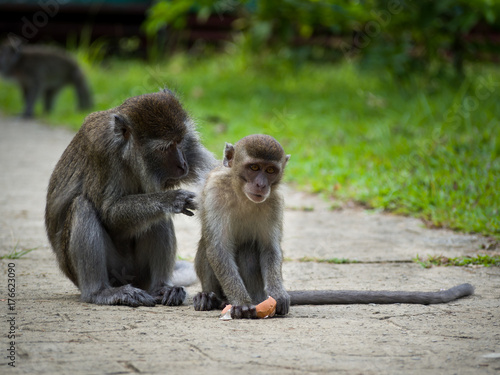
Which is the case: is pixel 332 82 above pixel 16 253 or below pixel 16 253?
above

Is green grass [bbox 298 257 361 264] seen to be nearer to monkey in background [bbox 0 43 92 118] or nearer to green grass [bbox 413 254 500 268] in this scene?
green grass [bbox 413 254 500 268]

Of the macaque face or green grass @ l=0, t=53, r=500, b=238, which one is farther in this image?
green grass @ l=0, t=53, r=500, b=238

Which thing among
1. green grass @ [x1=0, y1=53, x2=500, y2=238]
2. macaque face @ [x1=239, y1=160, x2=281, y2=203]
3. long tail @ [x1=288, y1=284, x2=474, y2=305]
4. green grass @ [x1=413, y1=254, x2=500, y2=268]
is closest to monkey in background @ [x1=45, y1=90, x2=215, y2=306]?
macaque face @ [x1=239, y1=160, x2=281, y2=203]

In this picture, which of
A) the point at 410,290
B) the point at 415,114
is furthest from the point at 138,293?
the point at 415,114

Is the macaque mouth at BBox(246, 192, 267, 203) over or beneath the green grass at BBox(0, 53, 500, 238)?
beneath

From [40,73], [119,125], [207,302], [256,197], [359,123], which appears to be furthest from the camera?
[40,73]

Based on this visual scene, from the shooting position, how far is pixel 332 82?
14.5m

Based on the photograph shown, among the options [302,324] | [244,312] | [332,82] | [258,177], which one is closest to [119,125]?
[258,177]

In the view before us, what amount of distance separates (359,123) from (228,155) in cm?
626

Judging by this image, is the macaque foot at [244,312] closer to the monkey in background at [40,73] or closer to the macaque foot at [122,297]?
the macaque foot at [122,297]

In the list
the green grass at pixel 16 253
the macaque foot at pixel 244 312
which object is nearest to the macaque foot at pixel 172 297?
the macaque foot at pixel 244 312

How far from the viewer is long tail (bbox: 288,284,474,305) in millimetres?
4648

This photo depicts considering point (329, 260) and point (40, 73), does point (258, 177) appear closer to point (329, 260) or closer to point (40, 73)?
point (329, 260)

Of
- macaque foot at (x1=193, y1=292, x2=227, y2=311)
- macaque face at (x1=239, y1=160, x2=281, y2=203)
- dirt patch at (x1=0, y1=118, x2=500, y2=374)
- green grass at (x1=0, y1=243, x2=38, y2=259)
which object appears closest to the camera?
dirt patch at (x1=0, y1=118, x2=500, y2=374)
